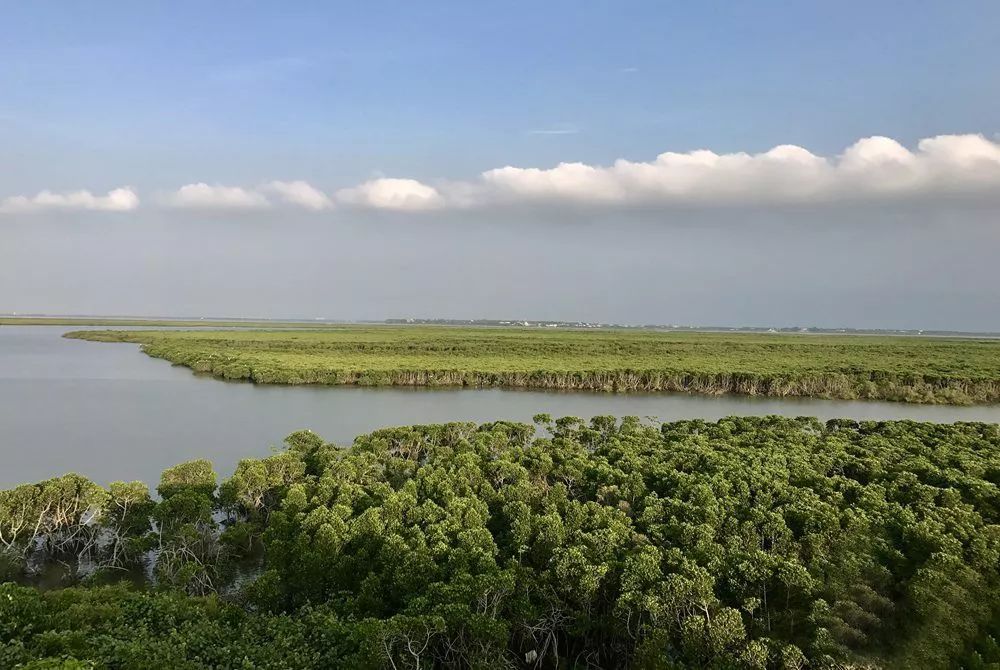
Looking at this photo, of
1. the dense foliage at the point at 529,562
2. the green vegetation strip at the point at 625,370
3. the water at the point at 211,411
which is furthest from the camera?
the green vegetation strip at the point at 625,370

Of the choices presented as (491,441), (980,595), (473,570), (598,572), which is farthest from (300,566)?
(980,595)

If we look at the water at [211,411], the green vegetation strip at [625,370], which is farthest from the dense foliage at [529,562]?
the green vegetation strip at [625,370]

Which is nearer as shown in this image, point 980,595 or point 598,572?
point 980,595

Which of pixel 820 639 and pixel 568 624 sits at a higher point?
pixel 820 639

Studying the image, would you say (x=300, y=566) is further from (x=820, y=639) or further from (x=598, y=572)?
(x=820, y=639)

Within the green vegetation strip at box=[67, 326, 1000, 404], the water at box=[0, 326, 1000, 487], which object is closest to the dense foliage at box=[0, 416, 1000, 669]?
the water at box=[0, 326, 1000, 487]

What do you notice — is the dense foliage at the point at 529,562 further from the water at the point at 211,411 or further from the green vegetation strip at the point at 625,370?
the green vegetation strip at the point at 625,370

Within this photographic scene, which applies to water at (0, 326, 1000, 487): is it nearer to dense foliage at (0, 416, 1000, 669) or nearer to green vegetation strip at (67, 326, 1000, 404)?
green vegetation strip at (67, 326, 1000, 404)
